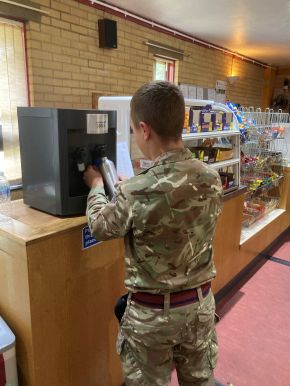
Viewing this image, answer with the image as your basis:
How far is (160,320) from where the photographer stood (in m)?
1.13

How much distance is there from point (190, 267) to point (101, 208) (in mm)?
378

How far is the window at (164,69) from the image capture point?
5121 mm

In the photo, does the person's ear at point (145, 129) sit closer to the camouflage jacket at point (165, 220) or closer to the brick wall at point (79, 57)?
the camouflage jacket at point (165, 220)

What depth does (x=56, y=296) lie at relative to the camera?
49.8 inches

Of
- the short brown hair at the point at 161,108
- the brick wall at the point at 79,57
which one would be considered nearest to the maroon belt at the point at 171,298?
the short brown hair at the point at 161,108

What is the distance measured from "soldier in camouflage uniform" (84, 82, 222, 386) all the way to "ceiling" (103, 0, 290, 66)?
344 centimetres

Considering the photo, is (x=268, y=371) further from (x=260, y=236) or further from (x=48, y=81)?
(x=48, y=81)

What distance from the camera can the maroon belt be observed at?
113cm

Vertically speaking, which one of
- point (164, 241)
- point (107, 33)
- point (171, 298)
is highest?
point (107, 33)

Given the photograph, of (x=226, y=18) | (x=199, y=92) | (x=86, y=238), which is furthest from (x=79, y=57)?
(x=86, y=238)

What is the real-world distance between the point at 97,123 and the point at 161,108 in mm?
390

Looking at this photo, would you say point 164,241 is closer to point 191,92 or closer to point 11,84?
point 11,84

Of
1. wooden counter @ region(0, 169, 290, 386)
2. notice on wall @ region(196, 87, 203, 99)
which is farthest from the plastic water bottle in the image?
notice on wall @ region(196, 87, 203, 99)

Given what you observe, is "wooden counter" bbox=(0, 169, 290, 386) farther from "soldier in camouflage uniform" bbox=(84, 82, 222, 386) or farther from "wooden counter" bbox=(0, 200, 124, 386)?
"soldier in camouflage uniform" bbox=(84, 82, 222, 386)
